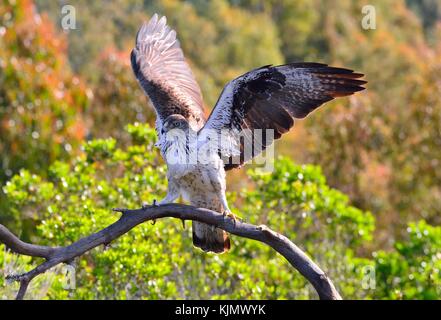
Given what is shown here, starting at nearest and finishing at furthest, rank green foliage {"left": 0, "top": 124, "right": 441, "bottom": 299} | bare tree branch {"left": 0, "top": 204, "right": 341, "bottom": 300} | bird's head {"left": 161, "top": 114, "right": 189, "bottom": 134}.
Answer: bare tree branch {"left": 0, "top": 204, "right": 341, "bottom": 300}
bird's head {"left": 161, "top": 114, "right": 189, "bottom": 134}
green foliage {"left": 0, "top": 124, "right": 441, "bottom": 299}

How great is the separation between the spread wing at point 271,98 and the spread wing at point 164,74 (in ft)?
1.64

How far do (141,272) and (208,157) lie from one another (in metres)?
2.30

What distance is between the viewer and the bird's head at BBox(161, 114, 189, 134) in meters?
6.66

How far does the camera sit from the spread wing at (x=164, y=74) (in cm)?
737

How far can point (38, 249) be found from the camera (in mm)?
5770

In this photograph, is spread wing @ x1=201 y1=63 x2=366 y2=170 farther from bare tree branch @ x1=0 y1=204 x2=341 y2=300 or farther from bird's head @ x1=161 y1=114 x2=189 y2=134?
bare tree branch @ x1=0 y1=204 x2=341 y2=300

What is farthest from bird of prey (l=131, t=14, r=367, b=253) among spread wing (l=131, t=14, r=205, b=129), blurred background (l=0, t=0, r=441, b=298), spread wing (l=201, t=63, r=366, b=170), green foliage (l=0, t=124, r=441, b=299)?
blurred background (l=0, t=0, r=441, b=298)

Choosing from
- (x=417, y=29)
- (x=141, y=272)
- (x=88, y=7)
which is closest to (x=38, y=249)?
(x=141, y=272)

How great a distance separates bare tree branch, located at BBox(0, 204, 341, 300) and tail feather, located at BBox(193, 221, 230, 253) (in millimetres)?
746

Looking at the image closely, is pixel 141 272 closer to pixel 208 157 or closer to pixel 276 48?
pixel 208 157

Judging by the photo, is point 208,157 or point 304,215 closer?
point 208,157

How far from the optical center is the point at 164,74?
27.5 feet

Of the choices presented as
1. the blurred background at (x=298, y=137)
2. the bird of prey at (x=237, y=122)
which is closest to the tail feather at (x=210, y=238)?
the bird of prey at (x=237, y=122)

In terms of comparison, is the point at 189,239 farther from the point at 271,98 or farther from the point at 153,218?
the point at 153,218
